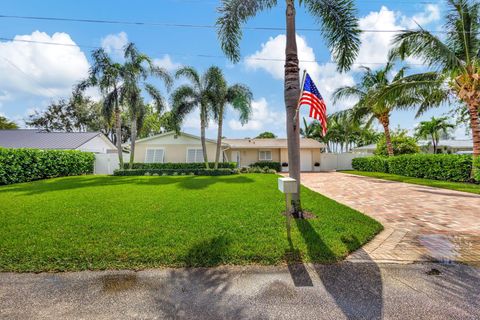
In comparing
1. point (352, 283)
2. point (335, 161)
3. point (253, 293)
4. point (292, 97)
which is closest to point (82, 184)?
point (292, 97)

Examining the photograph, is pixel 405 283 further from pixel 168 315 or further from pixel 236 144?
pixel 236 144

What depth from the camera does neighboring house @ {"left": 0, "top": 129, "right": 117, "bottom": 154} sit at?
817 inches

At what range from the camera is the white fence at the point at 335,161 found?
88.6 feet

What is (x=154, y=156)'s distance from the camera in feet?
71.3

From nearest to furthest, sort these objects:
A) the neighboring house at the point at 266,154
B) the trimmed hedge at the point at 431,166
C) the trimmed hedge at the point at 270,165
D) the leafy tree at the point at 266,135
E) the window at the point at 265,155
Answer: the trimmed hedge at the point at 431,166 → the trimmed hedge at the point at 270,165 → the neighboring house at the point at 266,154 → the window at the point at 265,155 → the leafy tree at the point at 266,135

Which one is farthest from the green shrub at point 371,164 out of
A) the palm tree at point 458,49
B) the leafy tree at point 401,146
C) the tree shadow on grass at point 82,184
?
the tree shadow on grass at point 82,184

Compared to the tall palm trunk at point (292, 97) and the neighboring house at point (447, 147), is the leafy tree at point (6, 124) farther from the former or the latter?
the neighboring house at point (447, 147)

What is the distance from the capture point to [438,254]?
3775 mm

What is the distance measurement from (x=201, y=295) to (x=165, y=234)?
2.07m

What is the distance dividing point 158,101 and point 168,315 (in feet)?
62.0

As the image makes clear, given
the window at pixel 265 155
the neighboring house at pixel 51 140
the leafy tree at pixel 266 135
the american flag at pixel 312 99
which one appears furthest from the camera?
the leafy tree at pixel 266 135

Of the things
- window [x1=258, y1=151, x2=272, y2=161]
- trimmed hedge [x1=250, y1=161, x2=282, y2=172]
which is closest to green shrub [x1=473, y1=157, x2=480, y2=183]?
trimmed hedge [x1=250, y1=161, x2=282, y2=172]

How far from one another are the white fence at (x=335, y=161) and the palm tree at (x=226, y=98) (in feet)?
44.0

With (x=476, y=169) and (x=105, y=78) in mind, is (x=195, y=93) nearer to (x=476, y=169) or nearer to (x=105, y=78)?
(x=105, y=78)
